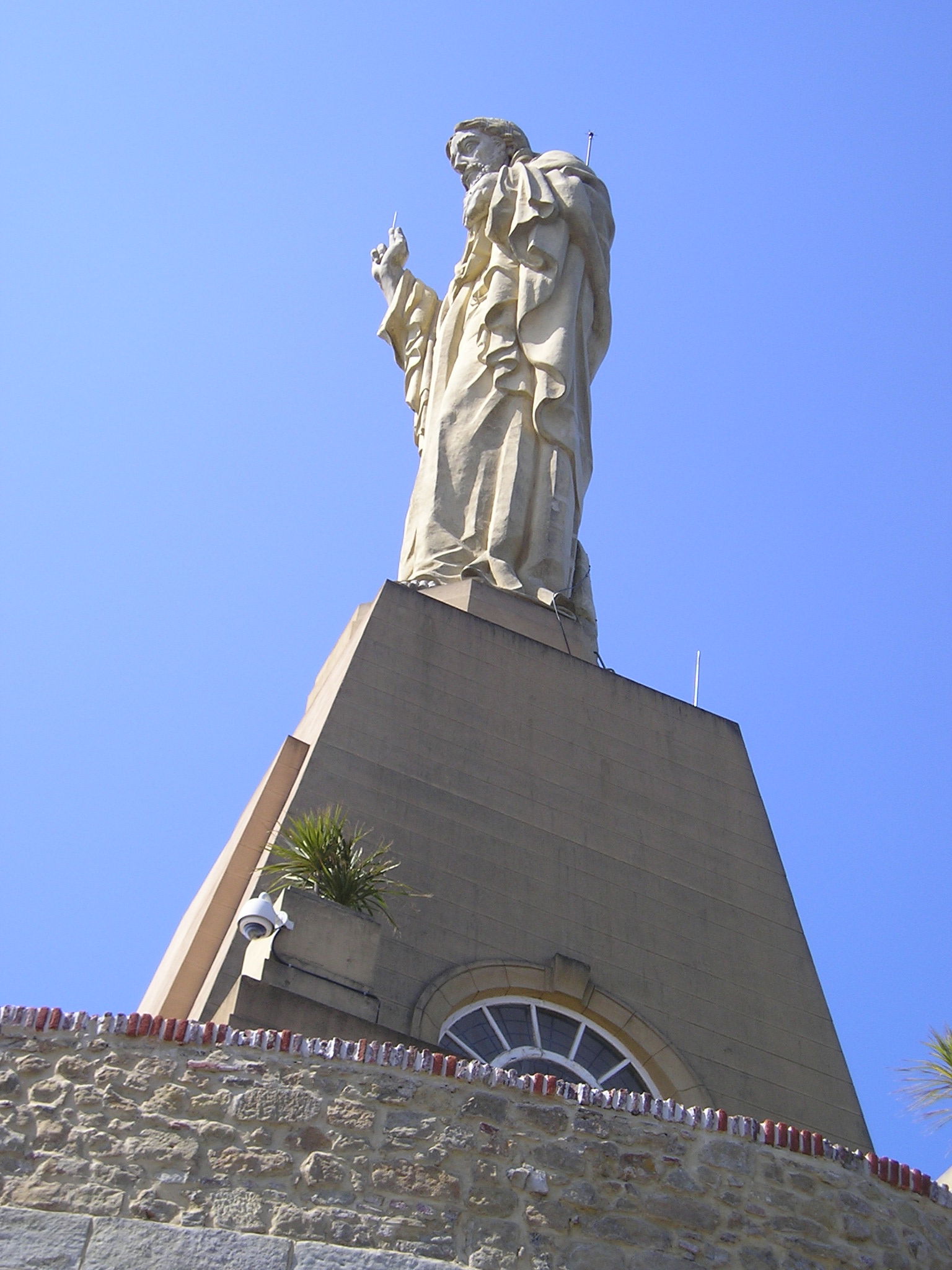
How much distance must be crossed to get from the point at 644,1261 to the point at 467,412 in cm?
1088

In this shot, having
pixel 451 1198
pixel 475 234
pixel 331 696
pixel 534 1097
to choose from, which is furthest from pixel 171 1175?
pixel 475 234

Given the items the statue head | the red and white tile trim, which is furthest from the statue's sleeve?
the red and white tile trim

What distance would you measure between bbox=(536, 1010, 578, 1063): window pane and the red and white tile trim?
3.45m

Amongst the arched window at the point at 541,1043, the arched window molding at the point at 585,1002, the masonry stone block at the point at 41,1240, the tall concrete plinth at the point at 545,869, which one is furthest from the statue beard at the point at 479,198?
the masonry stone block at the point at 41,1240

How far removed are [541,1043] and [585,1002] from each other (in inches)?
17.0

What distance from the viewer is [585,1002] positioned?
11594mm

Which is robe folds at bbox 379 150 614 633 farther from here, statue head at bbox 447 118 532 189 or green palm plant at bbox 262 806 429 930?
green palm plant at bbox 262 806 429 930

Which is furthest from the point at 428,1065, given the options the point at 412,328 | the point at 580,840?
the point at 412,328

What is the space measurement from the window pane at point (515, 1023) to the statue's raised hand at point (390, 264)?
34.5 feet

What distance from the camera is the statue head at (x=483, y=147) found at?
19.2 meters

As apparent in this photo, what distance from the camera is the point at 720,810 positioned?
45.5 feet

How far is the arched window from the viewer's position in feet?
36.4

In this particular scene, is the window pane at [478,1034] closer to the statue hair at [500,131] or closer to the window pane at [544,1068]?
the window pane at [544,1068]

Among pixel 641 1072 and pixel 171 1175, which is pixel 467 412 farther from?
pixel 171 1175
